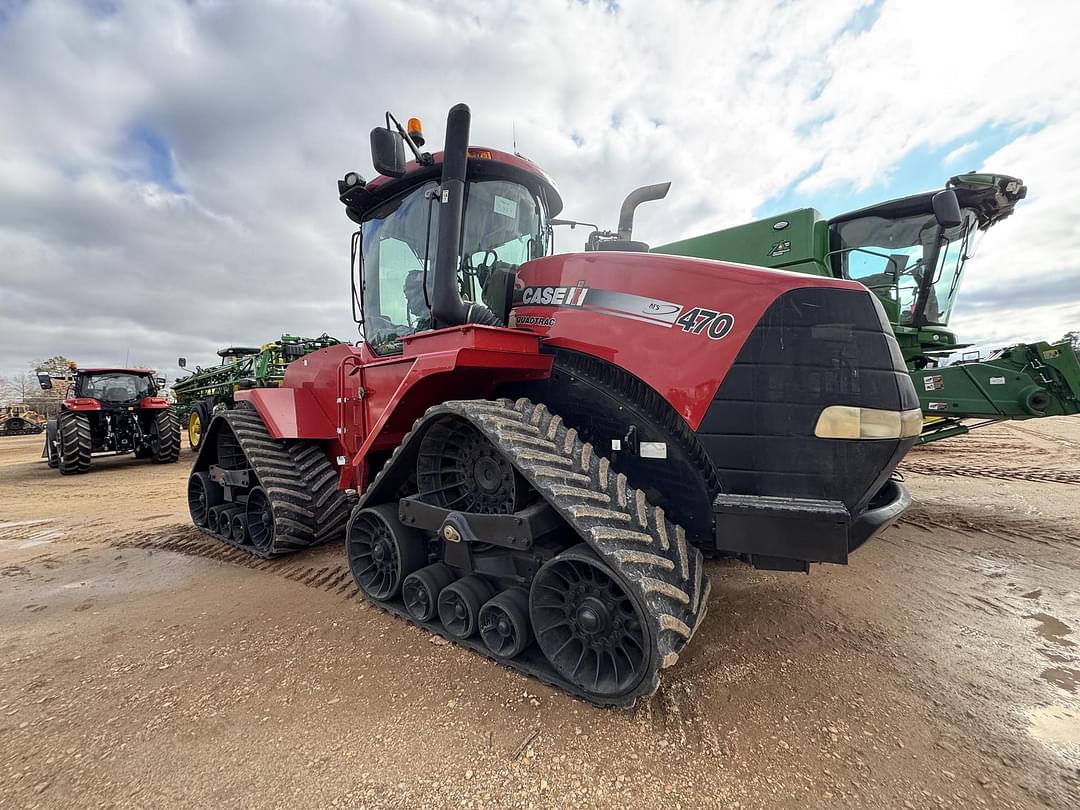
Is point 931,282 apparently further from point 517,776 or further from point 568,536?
point 517,776

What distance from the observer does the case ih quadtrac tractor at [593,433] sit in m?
2.13

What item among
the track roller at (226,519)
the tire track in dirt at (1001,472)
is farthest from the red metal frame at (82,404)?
the tire track in dirt at (1001,472)

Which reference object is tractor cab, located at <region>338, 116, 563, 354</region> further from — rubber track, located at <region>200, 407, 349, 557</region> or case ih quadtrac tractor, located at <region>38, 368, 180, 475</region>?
case ih quadtrac tractor, located at <region>38, 368, 180, 475</region>

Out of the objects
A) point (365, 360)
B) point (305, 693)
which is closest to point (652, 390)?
point (305, 693)

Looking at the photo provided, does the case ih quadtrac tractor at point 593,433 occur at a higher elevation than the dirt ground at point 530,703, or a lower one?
higher

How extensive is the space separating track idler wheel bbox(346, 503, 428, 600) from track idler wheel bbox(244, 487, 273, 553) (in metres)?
1.59

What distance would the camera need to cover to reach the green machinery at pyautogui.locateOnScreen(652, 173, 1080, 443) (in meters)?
5.91

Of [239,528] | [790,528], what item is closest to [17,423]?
[239,528]

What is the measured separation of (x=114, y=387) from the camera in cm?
1288

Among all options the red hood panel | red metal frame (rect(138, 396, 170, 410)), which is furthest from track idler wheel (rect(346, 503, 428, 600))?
red metal frame (rect(138, 396, 170, 410))

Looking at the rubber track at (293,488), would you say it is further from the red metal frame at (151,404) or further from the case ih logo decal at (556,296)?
the red metal frame at (151,404)

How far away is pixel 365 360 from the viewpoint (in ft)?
13.4

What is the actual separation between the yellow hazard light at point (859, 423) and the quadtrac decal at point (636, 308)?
21.6 inches

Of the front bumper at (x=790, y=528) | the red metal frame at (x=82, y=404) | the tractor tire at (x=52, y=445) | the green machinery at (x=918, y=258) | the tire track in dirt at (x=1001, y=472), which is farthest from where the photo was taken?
the tractor tire at (x=52, y=445)
